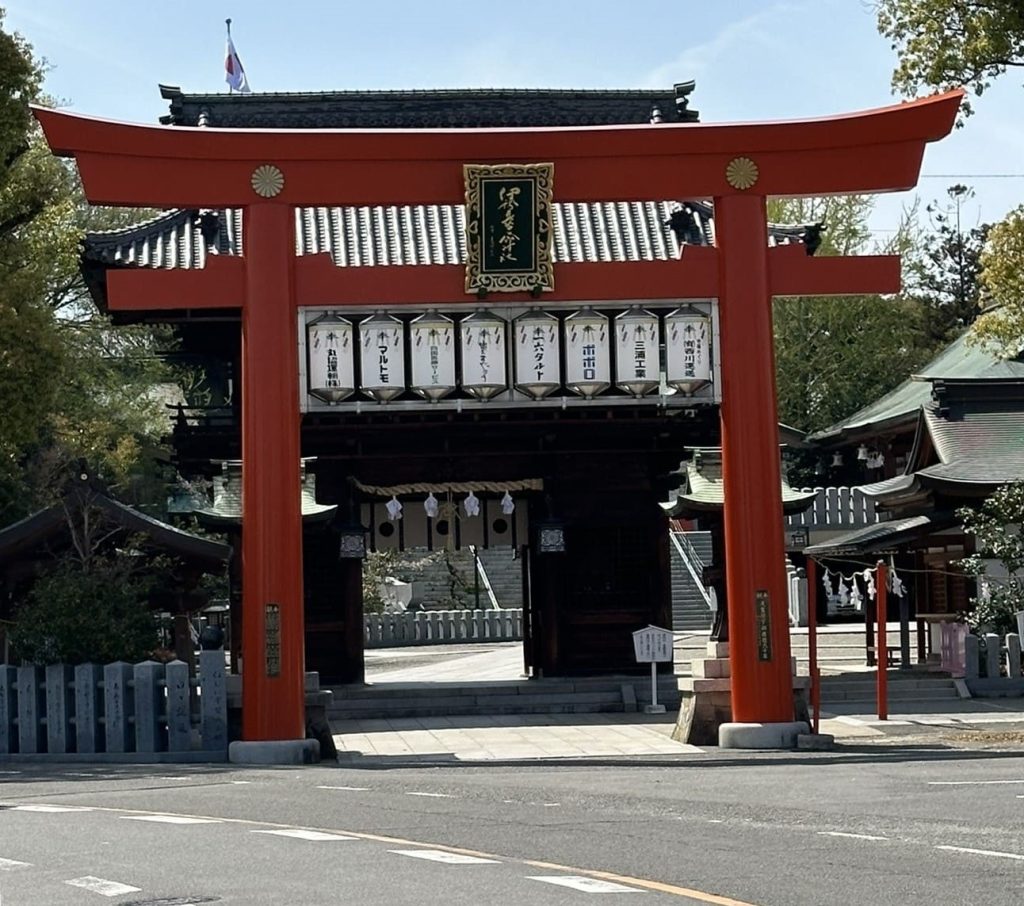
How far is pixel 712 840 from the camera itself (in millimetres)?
11172

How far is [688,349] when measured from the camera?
21.2 metres

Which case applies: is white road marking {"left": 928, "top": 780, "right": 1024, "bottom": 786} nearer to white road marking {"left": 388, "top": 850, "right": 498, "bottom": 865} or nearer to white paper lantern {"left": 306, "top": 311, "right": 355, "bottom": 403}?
white road marking {"left": 388, "top": 850, "right": 498, "bottom": 865}

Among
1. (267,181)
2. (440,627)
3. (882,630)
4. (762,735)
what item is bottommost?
(762,735)

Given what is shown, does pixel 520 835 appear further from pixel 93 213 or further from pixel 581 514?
pixel 93 213

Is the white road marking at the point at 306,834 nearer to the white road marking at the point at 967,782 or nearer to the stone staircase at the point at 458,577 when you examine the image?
the white road marking at the point at 967,782

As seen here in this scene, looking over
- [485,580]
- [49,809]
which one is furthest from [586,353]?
[485,580]

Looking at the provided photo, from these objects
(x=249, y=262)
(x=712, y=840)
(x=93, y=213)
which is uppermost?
(x=93, y=213)

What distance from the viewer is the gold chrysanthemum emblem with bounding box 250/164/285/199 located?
2080 centimetres

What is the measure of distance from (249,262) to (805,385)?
128ft

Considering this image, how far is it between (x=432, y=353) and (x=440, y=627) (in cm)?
2753

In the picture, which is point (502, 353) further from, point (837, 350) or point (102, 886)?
point (837, 350)

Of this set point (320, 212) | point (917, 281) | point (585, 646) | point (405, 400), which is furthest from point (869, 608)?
point (917, 281)

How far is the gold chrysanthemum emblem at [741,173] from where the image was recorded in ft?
69.8

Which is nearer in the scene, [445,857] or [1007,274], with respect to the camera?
[445,857]
